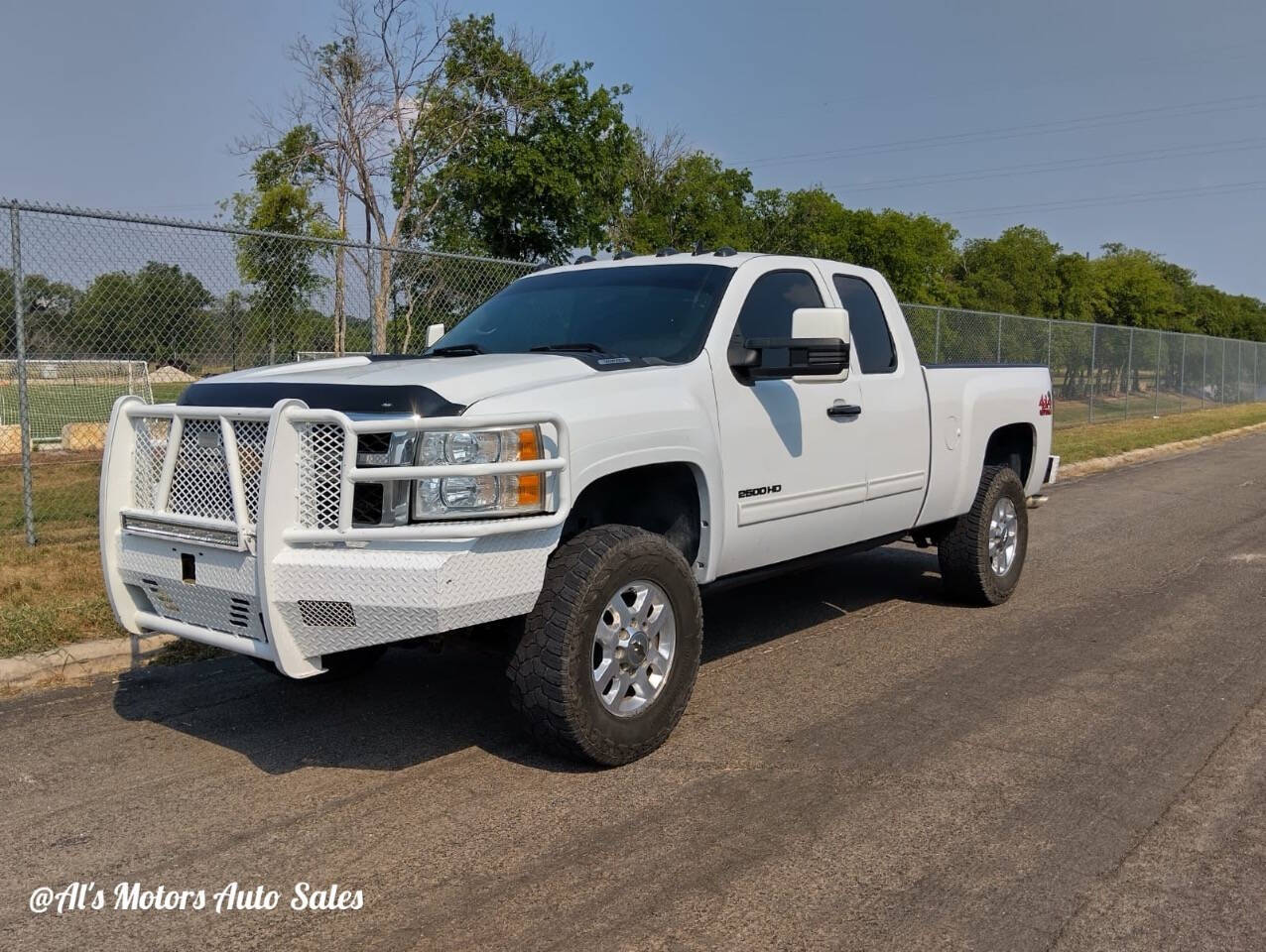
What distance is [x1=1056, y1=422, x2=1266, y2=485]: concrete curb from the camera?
1577 centimetres

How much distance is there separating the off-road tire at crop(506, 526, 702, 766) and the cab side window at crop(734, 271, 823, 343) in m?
1.34

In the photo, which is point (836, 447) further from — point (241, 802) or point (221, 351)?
point (221, 351)

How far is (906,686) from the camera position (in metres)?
5.54

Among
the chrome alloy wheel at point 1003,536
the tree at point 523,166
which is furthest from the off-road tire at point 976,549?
the tree at point 523,166

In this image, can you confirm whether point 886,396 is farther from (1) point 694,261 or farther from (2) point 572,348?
(2) point 572,348

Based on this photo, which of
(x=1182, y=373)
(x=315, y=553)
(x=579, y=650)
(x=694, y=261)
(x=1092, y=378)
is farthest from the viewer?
(x=1182, y=373)

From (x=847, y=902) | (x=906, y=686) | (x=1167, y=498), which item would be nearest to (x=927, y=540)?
(x=906, y=686)

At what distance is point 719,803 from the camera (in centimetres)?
407

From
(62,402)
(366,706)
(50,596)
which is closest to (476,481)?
(366,706)

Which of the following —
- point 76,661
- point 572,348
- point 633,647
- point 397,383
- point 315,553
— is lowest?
point 76,661

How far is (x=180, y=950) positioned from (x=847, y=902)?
6.03 ft

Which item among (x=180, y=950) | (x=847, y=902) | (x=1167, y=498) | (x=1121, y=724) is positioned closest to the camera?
(x=180, y=950)

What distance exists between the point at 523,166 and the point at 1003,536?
59.9 ft

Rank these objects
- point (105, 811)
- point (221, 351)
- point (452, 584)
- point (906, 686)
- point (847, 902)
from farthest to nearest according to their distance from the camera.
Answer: point (221, 351), point (906, 686), point (105, 811), point (452, 584), point (847, 902)
